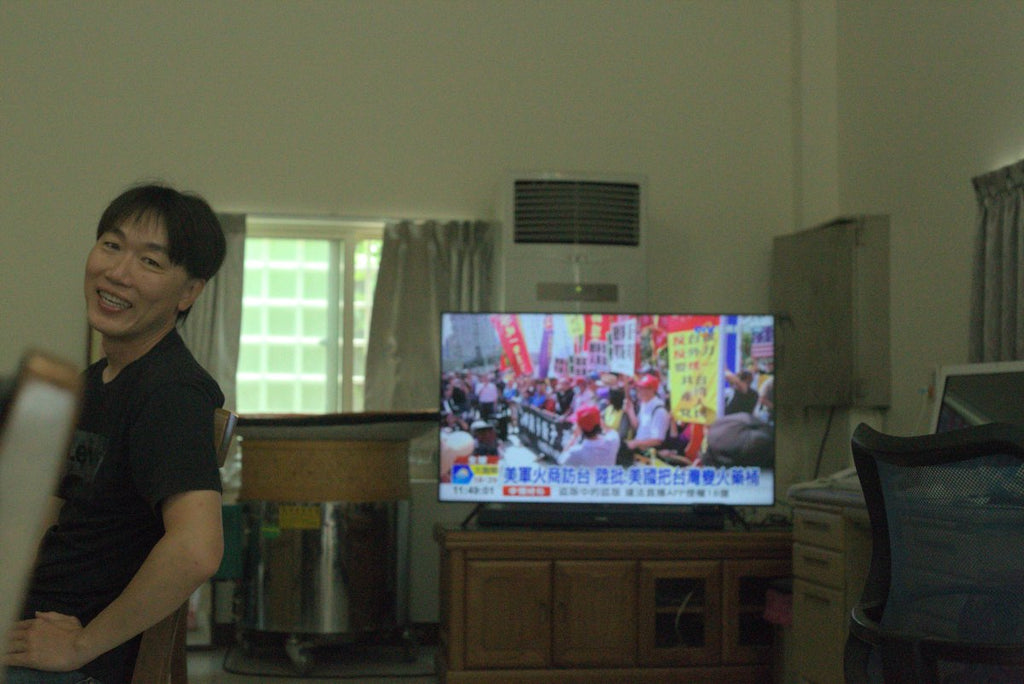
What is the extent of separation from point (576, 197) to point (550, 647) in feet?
6.03

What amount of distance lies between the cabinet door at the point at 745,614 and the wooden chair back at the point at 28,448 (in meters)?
3.48

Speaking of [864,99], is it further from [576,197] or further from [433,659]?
[433,659]

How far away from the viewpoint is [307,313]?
16.2ft

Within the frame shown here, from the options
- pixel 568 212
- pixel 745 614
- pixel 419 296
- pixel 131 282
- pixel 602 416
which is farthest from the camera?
pixel 419 296

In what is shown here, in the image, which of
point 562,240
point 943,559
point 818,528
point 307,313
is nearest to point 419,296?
point 307,313

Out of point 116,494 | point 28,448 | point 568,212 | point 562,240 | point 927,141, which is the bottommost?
point 116,494

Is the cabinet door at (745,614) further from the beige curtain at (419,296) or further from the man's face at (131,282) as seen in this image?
the man's face at (131,282)

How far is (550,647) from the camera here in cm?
377

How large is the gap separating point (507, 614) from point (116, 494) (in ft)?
8.31

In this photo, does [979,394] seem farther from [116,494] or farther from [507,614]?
[116,494]

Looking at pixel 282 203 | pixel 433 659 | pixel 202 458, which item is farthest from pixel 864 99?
pixel 202 458

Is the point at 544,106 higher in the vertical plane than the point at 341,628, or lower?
higher

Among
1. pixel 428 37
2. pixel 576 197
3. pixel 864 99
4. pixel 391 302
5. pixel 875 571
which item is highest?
pixel 428 37

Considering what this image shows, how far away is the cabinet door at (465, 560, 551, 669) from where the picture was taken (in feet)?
12.2
